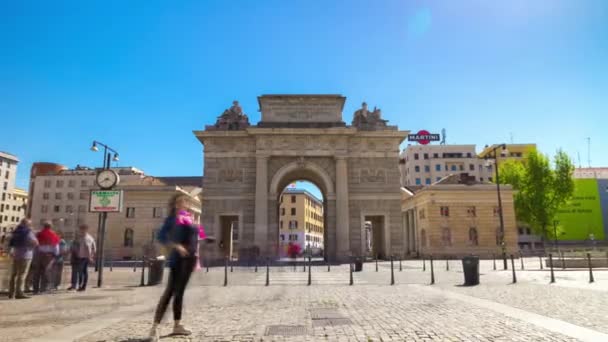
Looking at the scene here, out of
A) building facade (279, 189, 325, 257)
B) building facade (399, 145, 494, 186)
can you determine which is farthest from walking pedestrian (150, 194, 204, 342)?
building facade (399, 145, 494, 186)

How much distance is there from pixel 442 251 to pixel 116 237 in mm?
39278

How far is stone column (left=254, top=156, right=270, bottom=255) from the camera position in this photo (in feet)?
120

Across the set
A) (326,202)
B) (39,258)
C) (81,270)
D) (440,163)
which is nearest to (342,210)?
(326,202)

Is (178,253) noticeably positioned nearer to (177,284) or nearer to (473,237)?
(177,284)

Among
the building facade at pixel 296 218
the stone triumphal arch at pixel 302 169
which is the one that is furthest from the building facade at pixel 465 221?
the building facade at pixel 296 218

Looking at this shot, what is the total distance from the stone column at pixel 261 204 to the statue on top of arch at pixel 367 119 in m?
10.4

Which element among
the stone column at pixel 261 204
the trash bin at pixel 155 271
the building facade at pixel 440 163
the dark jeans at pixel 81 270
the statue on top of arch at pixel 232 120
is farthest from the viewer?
the building facade at pixel 440 163

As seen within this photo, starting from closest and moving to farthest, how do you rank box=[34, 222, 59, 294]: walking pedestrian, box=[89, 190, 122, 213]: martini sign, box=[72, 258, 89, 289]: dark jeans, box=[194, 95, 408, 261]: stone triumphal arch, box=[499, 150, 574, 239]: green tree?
box=[34, 222, 59, 294]: walking pedestrian → box=[72, 258, 89, 289]: dark jeans → box=[89, 190, 122, 213]: martini sign → box=[194, 95, 408, 261]: stone triumphal arch → box=[499, 150, 574, 239]: green tree

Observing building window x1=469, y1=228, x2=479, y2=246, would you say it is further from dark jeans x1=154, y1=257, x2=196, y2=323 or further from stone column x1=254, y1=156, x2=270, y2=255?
dark jeans x1=154, y1=257, x2=196, y2=323

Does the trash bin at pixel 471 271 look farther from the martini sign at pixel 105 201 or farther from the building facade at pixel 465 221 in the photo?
the building facade at pixel 465 221

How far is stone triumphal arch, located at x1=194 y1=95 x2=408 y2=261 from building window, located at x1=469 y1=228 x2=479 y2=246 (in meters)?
12.5

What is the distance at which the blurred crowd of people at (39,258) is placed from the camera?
11328 millimetres

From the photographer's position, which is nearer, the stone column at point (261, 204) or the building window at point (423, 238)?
the stone column at point (261, 204)

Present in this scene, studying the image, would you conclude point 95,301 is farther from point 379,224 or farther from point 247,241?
point 379,224
